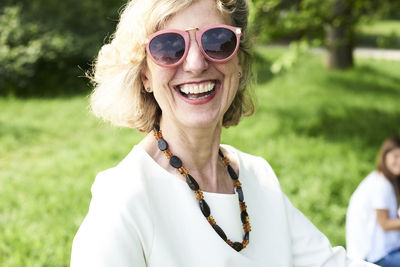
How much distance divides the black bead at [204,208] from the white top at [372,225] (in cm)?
224

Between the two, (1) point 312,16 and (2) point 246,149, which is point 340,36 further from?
(2) point 246,149

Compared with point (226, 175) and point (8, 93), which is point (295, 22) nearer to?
point (226, 175)

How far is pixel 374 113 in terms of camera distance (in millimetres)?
8047

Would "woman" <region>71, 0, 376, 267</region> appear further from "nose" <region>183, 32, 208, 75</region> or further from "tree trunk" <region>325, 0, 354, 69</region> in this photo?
"tree trunk" <region>325, 0, 354, 69</region>

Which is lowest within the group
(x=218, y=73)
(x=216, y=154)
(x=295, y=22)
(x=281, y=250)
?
(x=281, y=250)

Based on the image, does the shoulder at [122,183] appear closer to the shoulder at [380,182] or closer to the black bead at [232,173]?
the black bead at [232,173]

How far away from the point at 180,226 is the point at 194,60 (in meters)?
0.55

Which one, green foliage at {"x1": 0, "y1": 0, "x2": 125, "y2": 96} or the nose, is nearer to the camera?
the nose

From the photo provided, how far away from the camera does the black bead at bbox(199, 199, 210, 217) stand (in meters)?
1.64

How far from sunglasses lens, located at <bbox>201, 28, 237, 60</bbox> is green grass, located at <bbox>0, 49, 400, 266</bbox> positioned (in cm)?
99

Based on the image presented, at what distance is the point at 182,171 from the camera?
5.57ft

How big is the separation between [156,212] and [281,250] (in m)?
0.55

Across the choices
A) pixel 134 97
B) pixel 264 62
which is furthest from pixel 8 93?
pixel 134 97

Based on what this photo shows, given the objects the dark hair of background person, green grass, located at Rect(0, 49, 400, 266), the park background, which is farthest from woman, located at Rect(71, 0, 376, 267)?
the dark hair of background person
